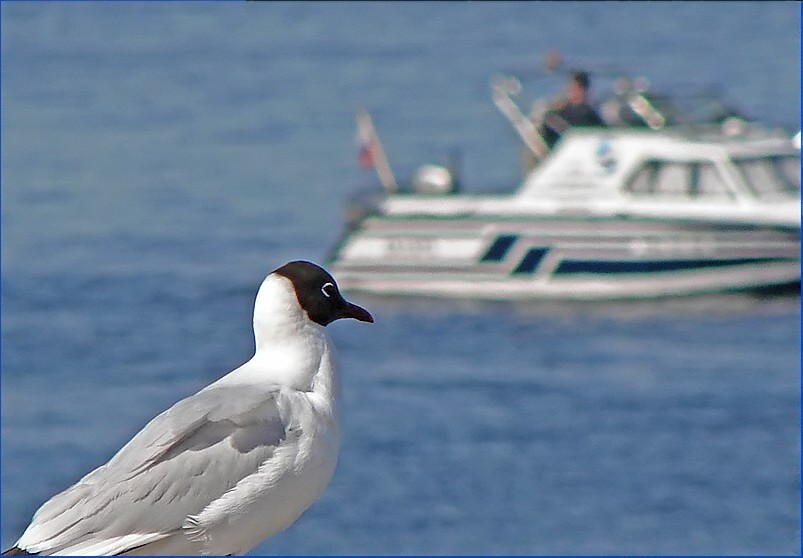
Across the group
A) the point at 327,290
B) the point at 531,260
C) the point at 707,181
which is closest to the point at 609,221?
the point at 707,181

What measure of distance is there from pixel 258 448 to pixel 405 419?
1541cm

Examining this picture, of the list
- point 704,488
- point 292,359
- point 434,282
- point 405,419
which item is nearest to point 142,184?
point 434,282

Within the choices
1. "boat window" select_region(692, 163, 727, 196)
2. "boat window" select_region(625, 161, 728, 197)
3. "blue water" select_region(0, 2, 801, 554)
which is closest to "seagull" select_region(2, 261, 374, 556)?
"blue water" select_region(0, 2, 801, 554)

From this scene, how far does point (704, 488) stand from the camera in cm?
1914

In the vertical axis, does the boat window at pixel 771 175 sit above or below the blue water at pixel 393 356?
above

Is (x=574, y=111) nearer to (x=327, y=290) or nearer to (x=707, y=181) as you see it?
(x=707, y=181)

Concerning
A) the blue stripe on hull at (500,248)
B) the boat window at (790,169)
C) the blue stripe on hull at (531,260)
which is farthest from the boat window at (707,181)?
the blue stripe on hull at (500,248)

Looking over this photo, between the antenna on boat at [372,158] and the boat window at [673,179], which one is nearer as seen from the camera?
the boat window at [673,179]

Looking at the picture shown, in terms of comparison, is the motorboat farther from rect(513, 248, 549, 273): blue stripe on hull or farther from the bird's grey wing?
the bird's grey wing

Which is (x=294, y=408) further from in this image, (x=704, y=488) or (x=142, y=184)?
(x=142, y=184)

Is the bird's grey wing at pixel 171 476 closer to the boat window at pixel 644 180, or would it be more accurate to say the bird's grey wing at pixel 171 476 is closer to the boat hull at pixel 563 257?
the boat hull at pixel 563 257

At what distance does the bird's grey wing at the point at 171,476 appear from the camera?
539 cm

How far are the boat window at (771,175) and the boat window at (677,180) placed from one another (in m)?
0.35

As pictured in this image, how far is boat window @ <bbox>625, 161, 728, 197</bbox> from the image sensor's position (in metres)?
24.3
